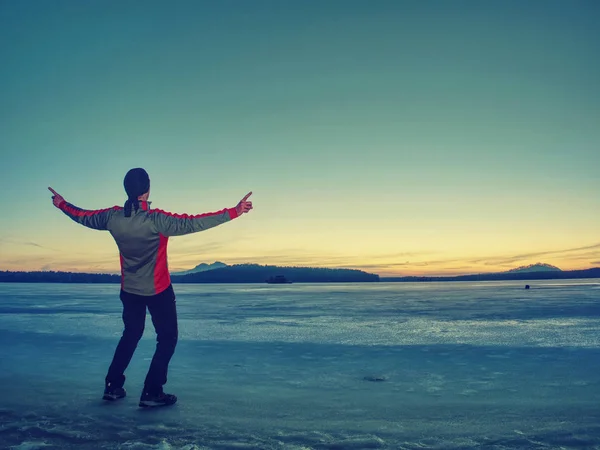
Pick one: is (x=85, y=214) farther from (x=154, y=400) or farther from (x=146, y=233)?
(x=154, y=400)

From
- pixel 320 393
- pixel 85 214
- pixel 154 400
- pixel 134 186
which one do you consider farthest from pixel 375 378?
pixel 85 214

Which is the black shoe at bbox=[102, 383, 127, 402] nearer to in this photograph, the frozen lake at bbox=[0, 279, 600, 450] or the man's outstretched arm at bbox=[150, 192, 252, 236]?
the frozen lake at bbox=[0, 279, 600, 450]

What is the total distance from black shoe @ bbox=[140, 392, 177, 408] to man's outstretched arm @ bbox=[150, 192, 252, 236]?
1188mm

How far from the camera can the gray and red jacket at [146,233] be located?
12.2ft

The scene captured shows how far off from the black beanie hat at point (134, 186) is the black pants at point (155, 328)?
69 cm

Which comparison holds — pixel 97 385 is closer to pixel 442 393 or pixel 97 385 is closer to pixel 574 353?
pixel 442 393

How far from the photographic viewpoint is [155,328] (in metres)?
3.86

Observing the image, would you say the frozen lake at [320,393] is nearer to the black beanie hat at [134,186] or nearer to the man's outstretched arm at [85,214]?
the man's outstretched arm at [85,214]

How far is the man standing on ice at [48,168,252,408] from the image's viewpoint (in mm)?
3734

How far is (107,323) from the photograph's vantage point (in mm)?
10344

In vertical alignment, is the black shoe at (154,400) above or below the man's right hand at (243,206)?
below

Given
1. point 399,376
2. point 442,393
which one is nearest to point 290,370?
point 399,376

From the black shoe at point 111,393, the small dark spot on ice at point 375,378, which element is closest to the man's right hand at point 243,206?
the black shoe at point 111,393

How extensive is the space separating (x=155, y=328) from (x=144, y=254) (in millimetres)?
586
